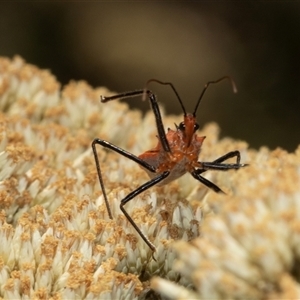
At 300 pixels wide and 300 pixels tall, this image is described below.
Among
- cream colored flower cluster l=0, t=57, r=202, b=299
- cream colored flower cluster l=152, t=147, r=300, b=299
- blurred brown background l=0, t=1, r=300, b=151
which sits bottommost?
cream colored flower cluster l=152, t=147, r=300, b=299

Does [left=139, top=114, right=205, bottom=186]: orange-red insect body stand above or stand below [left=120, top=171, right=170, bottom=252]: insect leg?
above

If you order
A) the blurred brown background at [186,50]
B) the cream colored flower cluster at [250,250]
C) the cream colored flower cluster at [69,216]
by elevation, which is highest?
the blurred brown background at [186,50]

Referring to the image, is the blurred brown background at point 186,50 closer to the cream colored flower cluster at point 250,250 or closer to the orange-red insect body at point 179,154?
the orange-red insect body at point 179,154

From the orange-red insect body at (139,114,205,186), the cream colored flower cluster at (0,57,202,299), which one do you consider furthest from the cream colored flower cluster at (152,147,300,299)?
the orange-red insect body at (139,114,205,186)

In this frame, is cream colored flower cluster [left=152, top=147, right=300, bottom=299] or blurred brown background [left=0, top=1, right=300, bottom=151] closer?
cream colored flower cluster [left=152, top=147, right=300, bottom=299]

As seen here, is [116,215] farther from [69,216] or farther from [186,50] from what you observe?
[186,50]

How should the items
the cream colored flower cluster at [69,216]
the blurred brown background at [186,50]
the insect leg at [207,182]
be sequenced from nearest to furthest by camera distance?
the cream colored flower cluster at [69,216] → the insect leg at [207,182] → the blurred brown background at [186,50]

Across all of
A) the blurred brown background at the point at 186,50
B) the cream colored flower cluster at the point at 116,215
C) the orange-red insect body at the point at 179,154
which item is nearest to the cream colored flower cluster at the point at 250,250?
the cream colored flower cluster at the point at 116,215

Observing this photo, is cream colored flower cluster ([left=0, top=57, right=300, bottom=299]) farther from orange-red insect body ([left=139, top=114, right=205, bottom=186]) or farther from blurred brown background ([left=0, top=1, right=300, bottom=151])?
blurred brown background ([left=0, top=1, right=300, bottom=151])

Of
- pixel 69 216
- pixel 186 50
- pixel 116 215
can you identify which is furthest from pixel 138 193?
pixel 186 50
